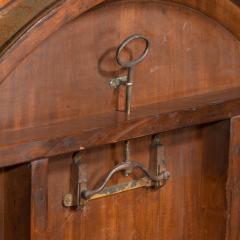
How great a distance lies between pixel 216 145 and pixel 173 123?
21 centimetres

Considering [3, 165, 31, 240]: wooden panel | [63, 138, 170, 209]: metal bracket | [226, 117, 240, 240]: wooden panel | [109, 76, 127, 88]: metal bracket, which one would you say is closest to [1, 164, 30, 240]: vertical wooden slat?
[3, 165, 31, 240]: wooden panel

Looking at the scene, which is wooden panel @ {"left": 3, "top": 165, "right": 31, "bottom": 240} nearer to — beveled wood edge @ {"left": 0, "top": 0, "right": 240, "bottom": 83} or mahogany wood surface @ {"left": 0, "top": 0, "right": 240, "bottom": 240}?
mahogany wood surface @ {"left": 0, "top": 0, "right": 240, "bottom": 240}

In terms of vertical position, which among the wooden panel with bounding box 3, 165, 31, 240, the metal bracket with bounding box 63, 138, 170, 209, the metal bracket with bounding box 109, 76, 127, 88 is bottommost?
the wooden panel with bounding box 3, 165, 31, 240

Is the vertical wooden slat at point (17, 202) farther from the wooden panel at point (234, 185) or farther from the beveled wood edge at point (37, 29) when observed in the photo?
the wooden panel at point (234, 185)

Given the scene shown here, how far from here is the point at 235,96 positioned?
158 cm

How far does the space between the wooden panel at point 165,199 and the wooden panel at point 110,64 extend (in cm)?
10

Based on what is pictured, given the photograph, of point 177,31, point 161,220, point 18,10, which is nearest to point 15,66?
point 18,10

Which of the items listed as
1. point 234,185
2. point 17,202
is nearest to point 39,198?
point 17,202

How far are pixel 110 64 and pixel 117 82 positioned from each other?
0.12ft

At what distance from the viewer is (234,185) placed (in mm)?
1634

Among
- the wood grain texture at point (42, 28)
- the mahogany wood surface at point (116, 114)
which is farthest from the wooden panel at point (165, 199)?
the wood grain texture at point (42, 28)

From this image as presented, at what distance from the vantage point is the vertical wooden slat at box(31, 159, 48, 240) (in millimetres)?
1253

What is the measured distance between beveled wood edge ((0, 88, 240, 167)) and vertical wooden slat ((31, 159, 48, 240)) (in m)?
0.02

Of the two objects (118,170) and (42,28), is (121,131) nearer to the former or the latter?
(118,170)
